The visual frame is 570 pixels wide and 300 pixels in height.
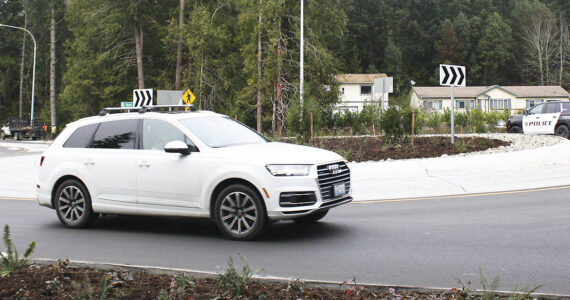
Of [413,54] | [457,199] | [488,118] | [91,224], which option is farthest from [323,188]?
[413,54]

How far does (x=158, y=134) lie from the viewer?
8859 millimetres

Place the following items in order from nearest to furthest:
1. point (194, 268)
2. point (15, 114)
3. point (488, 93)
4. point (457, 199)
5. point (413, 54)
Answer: point (194, 268) < point (457, 199) < point (15, 114) < point (488, 93) < point (413, 54)

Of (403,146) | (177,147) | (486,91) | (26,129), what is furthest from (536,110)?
(486,91)

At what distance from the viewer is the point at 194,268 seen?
6.56 metres

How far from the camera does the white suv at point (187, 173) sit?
7777 mm

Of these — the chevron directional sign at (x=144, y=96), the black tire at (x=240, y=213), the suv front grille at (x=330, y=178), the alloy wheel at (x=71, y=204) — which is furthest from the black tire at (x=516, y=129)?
the alloy wheel at (x=71, y=204)

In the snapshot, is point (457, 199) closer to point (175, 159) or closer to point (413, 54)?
point (175, 159)

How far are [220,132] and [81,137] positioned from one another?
236 cm

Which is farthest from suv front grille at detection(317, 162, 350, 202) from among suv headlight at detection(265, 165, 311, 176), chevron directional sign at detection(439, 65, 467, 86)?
chevron directional sign at detection(439, 65, 467, 86)

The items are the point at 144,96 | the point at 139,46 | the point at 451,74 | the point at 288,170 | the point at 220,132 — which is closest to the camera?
the point at 288,170

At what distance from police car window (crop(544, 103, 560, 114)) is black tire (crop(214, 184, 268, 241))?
73.4 ft

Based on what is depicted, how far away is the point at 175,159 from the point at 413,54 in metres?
106

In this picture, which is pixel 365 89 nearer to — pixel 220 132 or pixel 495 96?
pixel 495 96

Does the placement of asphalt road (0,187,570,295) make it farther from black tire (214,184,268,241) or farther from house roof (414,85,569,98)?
house roof (414,85,569,98)
